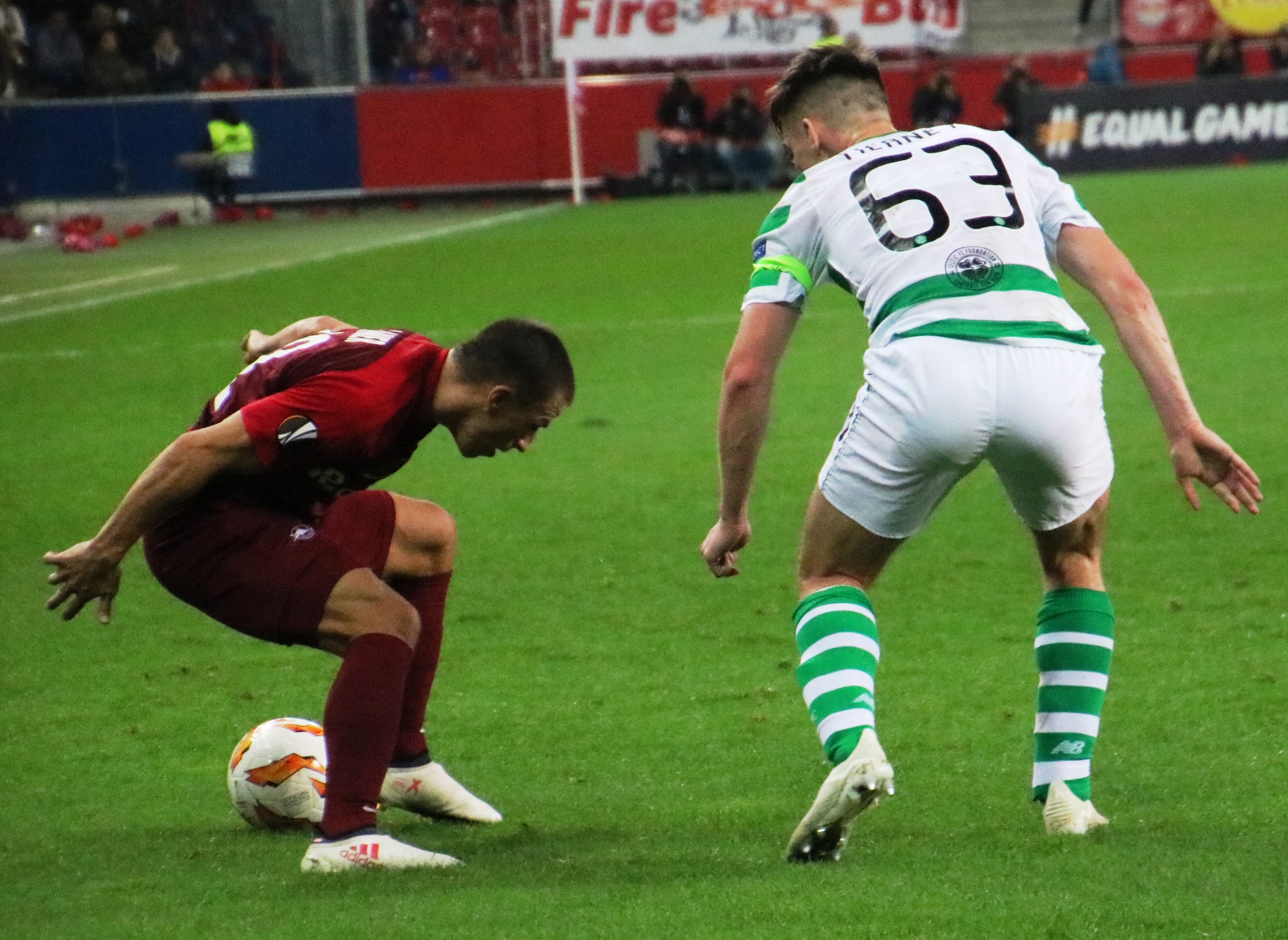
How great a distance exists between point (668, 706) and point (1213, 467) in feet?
7.29

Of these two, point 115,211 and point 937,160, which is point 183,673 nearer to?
point 937,160

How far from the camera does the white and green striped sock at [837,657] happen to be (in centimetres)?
414

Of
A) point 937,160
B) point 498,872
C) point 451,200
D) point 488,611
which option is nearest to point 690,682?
point 488,611

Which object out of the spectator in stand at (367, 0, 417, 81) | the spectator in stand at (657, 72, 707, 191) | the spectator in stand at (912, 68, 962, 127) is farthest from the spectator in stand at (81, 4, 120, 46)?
the spectator in stand at (912, 68, 962, 127)

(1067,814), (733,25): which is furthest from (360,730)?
(733,25)

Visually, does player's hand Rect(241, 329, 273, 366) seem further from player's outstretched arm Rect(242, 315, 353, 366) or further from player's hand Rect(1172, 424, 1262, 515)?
player's hand Rect(1172, 424, 1262, 515)

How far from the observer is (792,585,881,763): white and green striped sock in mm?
4141

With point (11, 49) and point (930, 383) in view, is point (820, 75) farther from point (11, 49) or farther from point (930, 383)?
point (11, 49)

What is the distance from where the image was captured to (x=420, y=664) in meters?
4.82

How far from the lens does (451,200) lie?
32.3 meters

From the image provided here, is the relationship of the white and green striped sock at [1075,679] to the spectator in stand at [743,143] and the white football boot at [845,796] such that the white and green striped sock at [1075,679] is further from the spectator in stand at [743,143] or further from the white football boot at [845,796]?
the spectator in stand at [743,143]

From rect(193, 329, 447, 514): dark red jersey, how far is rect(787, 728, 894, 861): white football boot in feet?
3.87

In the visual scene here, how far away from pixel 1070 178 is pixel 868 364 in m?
25.5

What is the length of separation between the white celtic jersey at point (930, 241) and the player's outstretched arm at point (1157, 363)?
0.07 m
